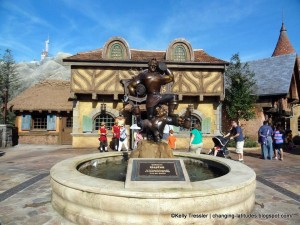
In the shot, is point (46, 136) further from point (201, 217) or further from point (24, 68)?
point (24, 68)

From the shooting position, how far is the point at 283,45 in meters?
29.8

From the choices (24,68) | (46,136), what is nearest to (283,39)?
(46,136)

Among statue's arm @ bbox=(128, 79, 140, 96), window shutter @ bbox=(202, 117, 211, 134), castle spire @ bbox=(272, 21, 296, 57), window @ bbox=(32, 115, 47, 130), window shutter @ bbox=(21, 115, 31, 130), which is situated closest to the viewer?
statue's arm @ bbox=(128, 79, 140, 96)

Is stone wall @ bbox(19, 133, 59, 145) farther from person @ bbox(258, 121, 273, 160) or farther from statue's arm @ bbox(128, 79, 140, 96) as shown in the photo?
statue's arm @ bbox(128, 79, 140, 96)

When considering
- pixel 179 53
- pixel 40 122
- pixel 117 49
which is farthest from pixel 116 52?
pixel 40 122

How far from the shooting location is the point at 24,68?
51.4m

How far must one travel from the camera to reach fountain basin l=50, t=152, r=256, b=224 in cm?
303

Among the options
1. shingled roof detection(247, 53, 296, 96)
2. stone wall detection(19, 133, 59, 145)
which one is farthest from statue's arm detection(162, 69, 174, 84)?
shingled roof detection(247, 53, 296, 96)

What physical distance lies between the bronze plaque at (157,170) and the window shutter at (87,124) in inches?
415

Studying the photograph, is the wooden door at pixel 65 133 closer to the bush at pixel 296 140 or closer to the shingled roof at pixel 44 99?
the shingled roof at pixel 44 99

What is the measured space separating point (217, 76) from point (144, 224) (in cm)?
1260

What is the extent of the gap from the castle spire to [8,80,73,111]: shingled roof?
25662 mm

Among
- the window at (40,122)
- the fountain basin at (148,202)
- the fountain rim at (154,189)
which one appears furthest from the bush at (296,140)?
the window at (40,122)

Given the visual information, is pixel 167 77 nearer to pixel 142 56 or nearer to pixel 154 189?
pixel 154 189
